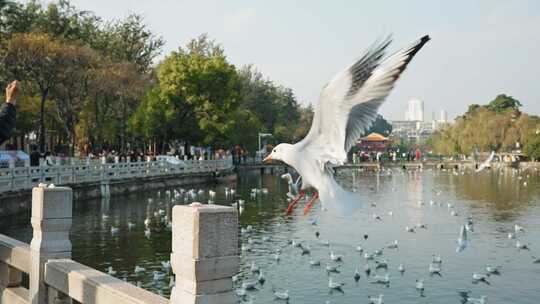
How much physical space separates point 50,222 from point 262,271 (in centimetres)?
835

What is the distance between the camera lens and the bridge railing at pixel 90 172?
20562 millimetres

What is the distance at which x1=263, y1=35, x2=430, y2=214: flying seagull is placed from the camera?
5.53m

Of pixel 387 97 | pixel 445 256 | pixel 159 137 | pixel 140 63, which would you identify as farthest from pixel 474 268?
pixel 140 63

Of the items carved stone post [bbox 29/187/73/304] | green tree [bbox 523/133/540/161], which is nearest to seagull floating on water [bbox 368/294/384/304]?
carved stone post [bbox 29/187/73/304]

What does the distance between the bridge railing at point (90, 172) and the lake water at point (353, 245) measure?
1176 millimetres

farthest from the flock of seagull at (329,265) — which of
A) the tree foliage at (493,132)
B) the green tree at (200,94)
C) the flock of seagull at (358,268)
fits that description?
the tree foliage at (493,132)

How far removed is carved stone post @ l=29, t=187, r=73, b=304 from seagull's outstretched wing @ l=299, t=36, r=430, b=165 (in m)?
2.40

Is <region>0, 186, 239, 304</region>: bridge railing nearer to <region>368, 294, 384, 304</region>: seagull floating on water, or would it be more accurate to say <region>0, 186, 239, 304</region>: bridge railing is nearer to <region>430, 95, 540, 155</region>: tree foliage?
<region>368, 294, 384, 304</region>: seagull floating on water

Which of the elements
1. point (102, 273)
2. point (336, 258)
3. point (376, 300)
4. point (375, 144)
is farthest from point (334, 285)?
point (375, 144)

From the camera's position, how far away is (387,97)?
18.7 feet

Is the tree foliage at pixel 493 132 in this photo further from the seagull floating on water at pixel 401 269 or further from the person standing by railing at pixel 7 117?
the person standing by railing at pixel 7 117

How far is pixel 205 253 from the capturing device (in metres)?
3.46

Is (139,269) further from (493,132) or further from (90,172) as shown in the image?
(493,132)

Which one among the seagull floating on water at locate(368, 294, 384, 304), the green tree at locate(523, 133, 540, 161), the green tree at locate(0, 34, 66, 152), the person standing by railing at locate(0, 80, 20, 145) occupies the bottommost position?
the seagull floating on water at locate(368, 294, 384, 304)
